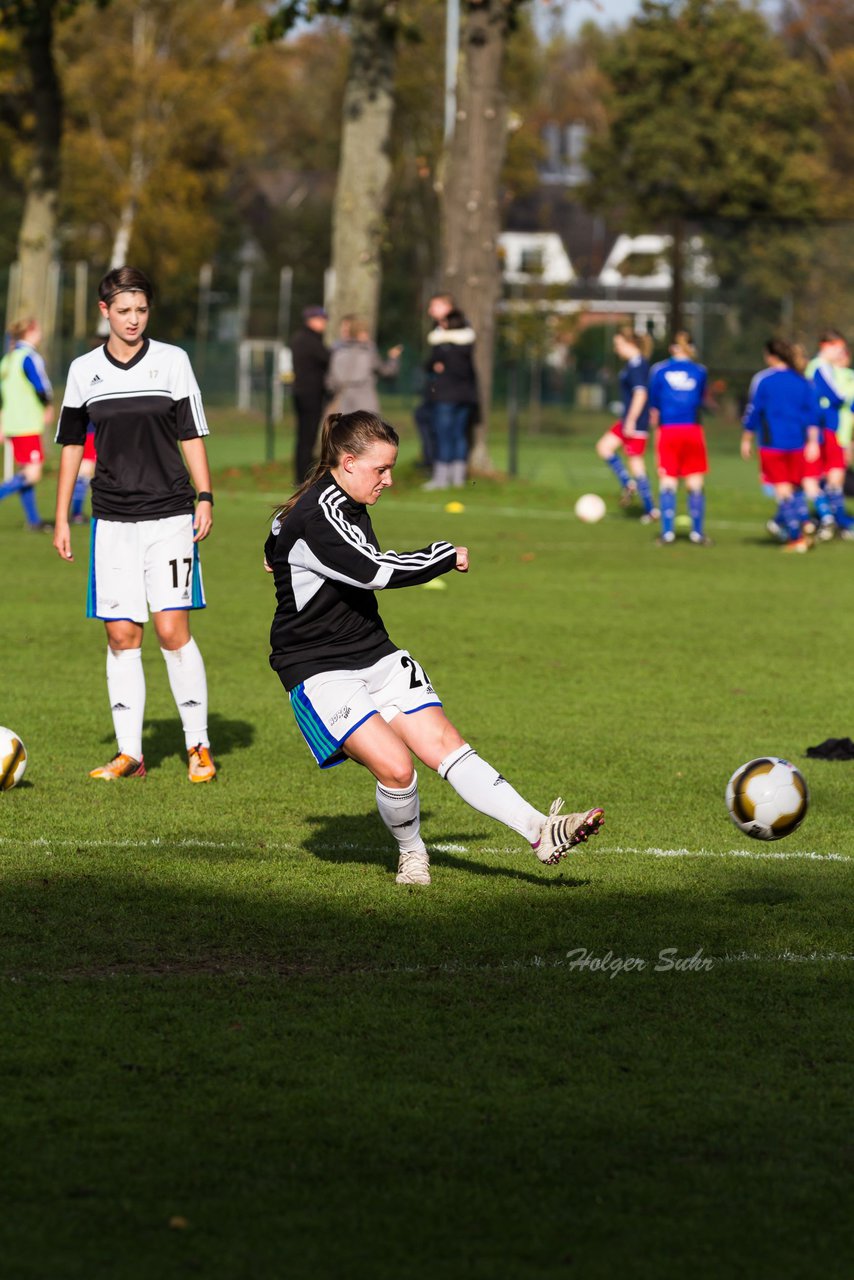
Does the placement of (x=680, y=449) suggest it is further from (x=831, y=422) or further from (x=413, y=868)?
(x=413, y=868)

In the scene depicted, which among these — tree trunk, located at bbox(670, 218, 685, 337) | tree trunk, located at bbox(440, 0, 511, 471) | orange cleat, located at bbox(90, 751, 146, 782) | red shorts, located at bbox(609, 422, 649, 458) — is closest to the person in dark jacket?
tree trunk, located at bbox(440, 0, 511, 471)

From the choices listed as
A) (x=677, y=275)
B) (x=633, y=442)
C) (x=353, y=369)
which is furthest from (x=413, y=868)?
(x=677, y=275)

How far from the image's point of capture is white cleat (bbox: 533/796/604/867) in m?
6.06

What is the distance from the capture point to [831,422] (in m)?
20.3

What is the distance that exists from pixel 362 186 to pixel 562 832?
21.2 meters

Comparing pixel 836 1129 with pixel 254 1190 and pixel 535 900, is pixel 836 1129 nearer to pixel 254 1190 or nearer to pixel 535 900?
pixel 254 1190

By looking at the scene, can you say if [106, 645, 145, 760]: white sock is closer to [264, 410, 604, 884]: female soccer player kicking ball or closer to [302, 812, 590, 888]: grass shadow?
[302, 812, 590, 888]: grass shadow

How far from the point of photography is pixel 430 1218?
3.72m

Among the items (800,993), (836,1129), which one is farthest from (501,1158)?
(800,993)

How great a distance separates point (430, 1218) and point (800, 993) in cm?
190

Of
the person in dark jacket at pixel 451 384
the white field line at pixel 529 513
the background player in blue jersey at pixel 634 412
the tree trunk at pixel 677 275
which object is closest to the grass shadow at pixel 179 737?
the background player in blue jersey at pixel 634 412

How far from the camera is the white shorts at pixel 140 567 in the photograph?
313 inches

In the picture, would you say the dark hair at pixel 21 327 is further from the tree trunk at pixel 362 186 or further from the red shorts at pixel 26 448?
the tree trunk at pixel 362 186

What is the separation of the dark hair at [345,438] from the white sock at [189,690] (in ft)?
6.49
